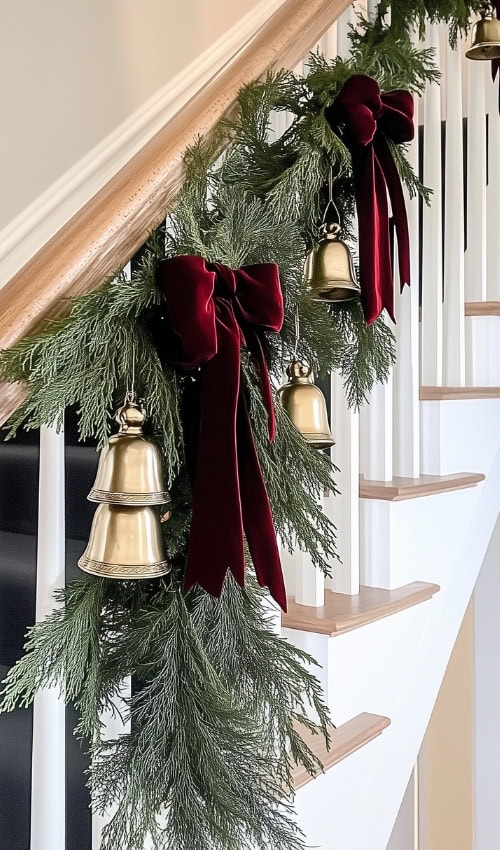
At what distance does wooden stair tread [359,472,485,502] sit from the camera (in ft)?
4.81

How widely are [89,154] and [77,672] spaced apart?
1615 millimetres

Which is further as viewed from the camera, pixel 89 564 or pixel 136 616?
pixel 136 616

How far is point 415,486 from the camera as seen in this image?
1520 millimetres

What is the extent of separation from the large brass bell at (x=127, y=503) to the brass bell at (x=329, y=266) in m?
0.39

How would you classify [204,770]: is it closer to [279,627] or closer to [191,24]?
[279,627]

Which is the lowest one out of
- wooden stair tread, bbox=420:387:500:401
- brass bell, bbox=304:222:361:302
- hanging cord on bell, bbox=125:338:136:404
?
hanging cord on bell, bbox=125:338:136:404

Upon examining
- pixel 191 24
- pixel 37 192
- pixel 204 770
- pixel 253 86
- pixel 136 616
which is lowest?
pixel 204 770

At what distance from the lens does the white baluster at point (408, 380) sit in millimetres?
1592

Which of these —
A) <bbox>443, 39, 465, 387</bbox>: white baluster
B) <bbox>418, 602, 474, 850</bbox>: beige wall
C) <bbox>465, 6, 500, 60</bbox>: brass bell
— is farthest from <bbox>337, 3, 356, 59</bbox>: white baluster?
<bbox>418, 602, 474, 850</bbox>: beige wall

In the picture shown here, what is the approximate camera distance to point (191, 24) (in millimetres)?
2311

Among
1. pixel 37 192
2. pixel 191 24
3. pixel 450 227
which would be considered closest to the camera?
pixel 450 227

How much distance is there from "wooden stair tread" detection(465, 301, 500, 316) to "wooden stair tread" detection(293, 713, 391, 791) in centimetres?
96

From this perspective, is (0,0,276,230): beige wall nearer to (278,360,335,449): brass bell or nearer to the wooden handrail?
the wooden handrail

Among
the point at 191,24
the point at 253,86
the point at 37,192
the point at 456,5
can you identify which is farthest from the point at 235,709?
the point at 191,24
